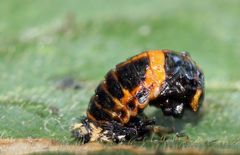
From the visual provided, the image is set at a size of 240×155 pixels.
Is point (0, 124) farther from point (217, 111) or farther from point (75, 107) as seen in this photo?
point (217, 111)

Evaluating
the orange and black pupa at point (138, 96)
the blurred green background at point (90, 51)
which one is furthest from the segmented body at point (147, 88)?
the blurred green background at point (90, 51)

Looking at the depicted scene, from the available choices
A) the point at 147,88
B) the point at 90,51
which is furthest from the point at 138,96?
the point at 90,51

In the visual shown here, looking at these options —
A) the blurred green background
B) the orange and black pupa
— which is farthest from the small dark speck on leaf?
the orange and black pupa

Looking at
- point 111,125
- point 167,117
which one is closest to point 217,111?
point 167,117

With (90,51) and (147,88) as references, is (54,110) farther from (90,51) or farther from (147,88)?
(90,51)

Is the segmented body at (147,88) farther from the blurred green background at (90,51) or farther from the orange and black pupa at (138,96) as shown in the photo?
the blurred green background at (90,51)

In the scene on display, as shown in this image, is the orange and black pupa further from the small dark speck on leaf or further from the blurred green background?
the small dark speck on leaf
